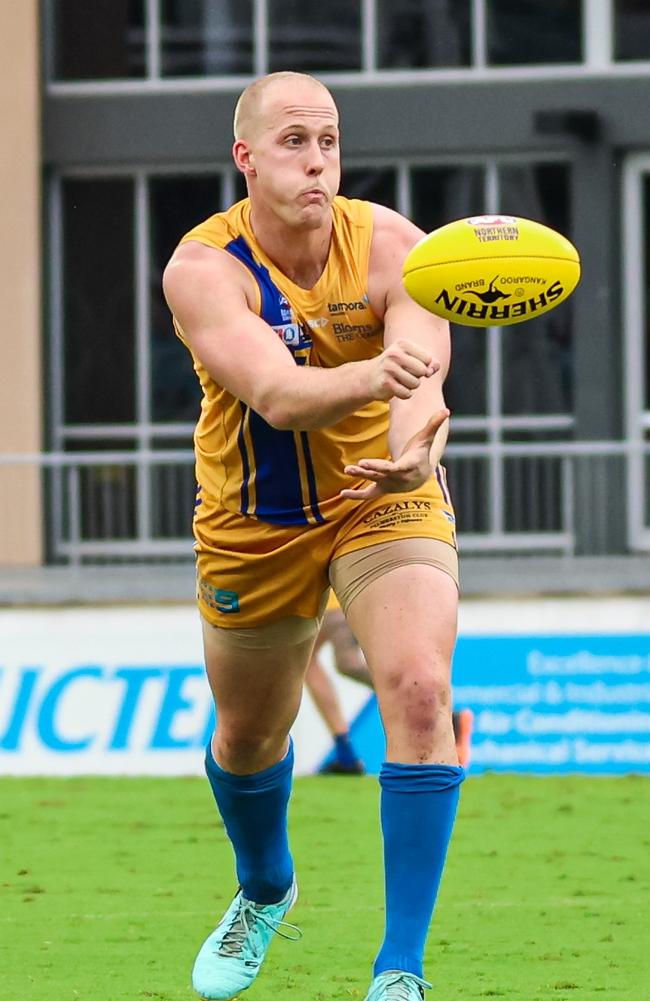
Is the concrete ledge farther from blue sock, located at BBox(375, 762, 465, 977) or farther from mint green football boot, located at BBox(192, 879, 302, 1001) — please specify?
blue sock, located at BBox(375, 762, 465, 977)

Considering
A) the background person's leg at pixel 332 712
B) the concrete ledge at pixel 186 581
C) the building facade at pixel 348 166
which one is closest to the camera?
the background person's leg at pixel 332 712

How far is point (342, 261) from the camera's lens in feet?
16.3

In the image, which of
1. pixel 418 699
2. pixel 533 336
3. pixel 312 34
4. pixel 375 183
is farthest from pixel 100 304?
pixel 418 699

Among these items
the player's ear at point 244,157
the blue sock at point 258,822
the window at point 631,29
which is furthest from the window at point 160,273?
the player's ear at point 244,157

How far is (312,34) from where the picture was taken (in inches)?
684

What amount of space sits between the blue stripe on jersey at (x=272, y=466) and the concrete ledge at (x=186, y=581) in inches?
252

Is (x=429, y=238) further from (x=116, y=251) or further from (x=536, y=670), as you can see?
(x=116, y=251)

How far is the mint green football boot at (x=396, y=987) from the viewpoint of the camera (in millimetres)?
4363

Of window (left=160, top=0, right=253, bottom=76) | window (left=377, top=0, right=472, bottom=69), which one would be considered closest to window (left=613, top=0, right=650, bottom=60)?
window (left=377, top=0, right=472, bottom=69)

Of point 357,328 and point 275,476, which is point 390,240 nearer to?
point 357,328

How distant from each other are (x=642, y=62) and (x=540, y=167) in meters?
1.27

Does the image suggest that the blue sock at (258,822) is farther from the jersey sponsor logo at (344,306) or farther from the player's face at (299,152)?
the player's face at (299,152)

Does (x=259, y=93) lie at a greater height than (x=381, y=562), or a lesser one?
greater

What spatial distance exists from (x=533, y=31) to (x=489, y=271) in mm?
13107
